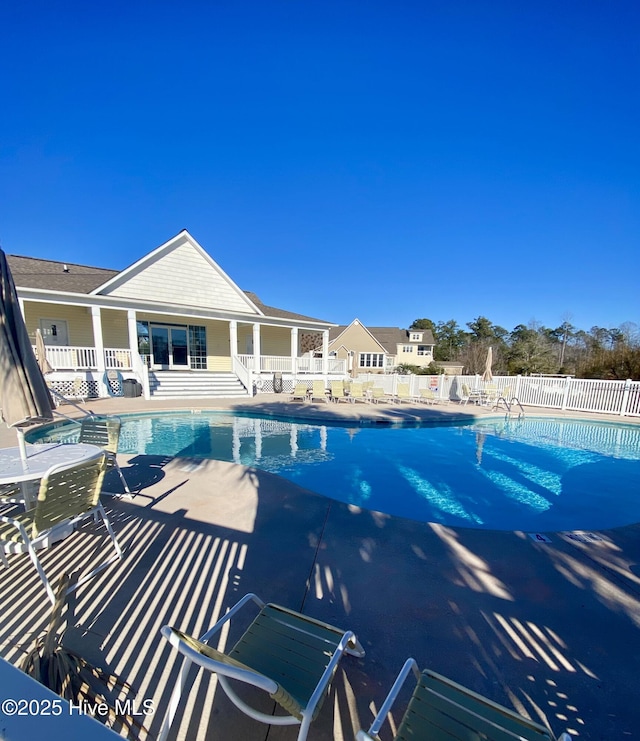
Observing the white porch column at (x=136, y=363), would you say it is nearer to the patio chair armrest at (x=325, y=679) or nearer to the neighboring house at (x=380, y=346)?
the patio chair armrest at (x=325, y=679)

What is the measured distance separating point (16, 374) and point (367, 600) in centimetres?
373

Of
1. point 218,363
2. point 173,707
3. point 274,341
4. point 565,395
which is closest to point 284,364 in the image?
point 274,341

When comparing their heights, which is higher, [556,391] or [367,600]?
[556,391]

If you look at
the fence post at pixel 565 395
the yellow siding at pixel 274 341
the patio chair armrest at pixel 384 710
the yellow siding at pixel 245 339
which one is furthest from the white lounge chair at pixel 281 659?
the yellow siding at pixel 274 341

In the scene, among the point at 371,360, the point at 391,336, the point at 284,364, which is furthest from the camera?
the point at 391,336

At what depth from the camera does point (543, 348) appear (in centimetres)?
3603

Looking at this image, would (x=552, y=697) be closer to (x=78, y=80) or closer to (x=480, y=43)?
(x=480, y=43)

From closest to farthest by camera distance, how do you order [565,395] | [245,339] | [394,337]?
[565,395], [245,339], [394,337]

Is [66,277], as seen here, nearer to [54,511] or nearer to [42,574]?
[54,511]

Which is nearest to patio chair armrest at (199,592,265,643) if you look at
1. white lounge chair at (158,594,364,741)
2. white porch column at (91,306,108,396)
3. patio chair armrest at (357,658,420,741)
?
white lounge chair at (158,594,364,741)

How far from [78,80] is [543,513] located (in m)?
20.7

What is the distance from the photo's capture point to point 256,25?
12.9 meters

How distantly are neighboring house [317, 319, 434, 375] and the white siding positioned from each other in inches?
774

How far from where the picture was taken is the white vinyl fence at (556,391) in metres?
13.5
